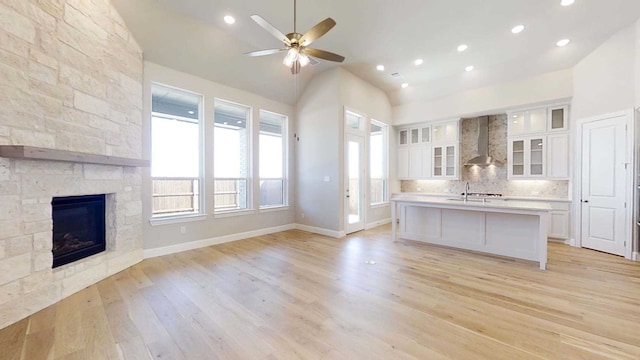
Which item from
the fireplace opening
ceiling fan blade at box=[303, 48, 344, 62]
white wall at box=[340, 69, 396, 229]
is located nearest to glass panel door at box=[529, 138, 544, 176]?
white wall at box=[340, 69, 396, 229]

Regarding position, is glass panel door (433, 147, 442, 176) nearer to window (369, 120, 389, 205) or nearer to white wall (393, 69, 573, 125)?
white wall (393, 69, 573, 125)

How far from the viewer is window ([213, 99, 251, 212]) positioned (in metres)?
5.14

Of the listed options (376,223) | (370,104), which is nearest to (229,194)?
(376,223)

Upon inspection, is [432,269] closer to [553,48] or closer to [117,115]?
[553,48]

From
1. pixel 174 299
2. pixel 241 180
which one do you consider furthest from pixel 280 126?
pixel 174 299

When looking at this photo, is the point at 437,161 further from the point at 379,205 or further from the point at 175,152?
the point at 175,152

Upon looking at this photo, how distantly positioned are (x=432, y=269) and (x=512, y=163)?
4.06m

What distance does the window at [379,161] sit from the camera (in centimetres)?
690

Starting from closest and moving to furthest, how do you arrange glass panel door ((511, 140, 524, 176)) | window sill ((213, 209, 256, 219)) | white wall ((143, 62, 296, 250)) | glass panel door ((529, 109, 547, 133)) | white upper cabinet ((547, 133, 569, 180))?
1. white wall ((143, 62, 296, 250))
2. window sill ((213, 209, 256, 219))
3. white upper cabinet ((547, 133, 569, 180))
4. glass panel door ((529, 109, 547, 133))
5. glass panel door ((511, 140, 524, 176))

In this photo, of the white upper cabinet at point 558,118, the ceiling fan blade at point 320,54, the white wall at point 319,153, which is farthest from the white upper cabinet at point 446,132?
the ceiling fan blade at point 320,54

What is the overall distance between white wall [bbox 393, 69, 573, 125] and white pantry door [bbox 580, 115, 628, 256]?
0.97 metres

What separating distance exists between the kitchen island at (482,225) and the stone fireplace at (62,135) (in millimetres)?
4589

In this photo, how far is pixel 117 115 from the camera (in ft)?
11.5

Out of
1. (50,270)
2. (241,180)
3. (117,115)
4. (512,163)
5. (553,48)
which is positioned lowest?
(50,270)
